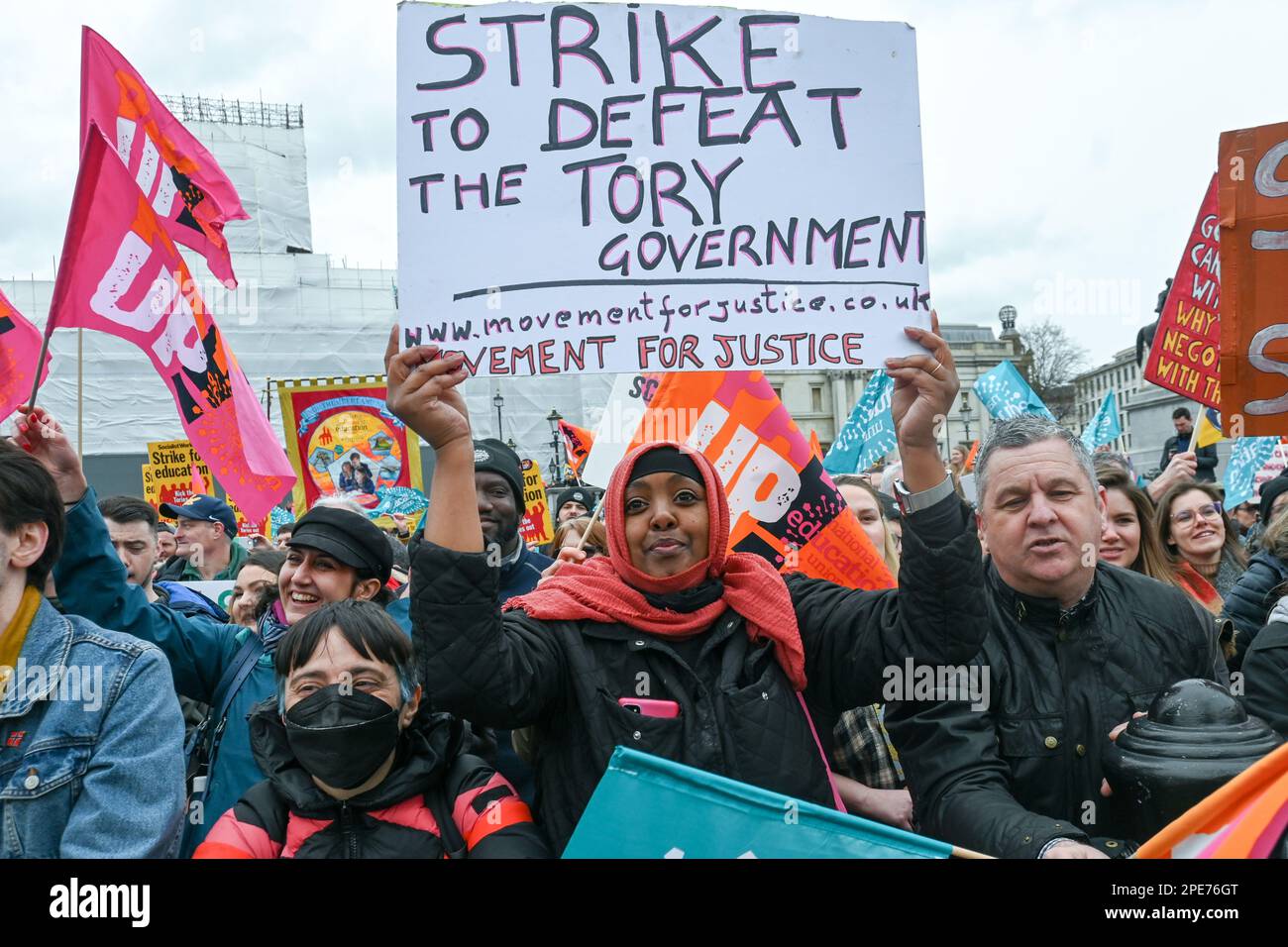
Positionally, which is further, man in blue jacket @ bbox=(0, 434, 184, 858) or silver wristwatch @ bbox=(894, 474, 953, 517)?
silver wristwatch @ bbox=(894, 474, 953, 517)

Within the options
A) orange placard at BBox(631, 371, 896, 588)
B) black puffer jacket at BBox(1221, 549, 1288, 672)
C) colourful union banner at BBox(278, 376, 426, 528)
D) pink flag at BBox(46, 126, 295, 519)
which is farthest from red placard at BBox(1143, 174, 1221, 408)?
colourful union banner at BBox(278, 376, 426, 528)

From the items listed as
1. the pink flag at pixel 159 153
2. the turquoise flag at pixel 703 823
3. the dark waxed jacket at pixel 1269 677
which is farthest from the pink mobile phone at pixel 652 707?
the pink flag at pixel 159 153

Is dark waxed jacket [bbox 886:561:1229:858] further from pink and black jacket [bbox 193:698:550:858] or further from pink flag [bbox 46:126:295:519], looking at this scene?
pink flag [bbox 46:126:295:519]

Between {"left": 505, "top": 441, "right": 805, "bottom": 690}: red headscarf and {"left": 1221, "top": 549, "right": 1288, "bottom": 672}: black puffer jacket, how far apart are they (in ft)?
7.44

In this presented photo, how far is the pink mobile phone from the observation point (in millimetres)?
2262

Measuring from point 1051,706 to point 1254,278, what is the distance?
1522 millimetres

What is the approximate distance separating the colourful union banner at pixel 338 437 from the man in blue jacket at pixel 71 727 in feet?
15.7

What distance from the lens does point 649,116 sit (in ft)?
8.70

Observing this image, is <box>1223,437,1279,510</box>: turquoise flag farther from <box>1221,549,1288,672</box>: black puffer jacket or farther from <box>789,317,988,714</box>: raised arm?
<box>789,317,988,714</box>: raised arm

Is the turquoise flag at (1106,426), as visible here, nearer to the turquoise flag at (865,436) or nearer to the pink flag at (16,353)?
the turquoise flag at (865,436)

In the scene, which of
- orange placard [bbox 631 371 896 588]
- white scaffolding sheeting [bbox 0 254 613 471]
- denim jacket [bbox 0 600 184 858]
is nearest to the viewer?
denim jacket [bbox 0 600 184 858]

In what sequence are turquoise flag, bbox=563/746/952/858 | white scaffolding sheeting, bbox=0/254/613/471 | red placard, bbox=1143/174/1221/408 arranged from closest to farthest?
turquoise flag, bbox=563/746/952/858
red placard, bbox=1143/174/1221/408
white scaffolding sheeting, bbox=0/254/613/471

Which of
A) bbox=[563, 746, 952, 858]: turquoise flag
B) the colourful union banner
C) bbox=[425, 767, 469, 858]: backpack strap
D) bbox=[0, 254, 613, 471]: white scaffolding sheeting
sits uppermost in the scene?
Answer: bbox=[0, 254, 613, 471]: white scaffolding sheeting

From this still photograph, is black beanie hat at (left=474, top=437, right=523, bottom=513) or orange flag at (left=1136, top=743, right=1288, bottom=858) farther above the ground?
black beanie hat at (left=474, top=437, right=523, bottom=513)
